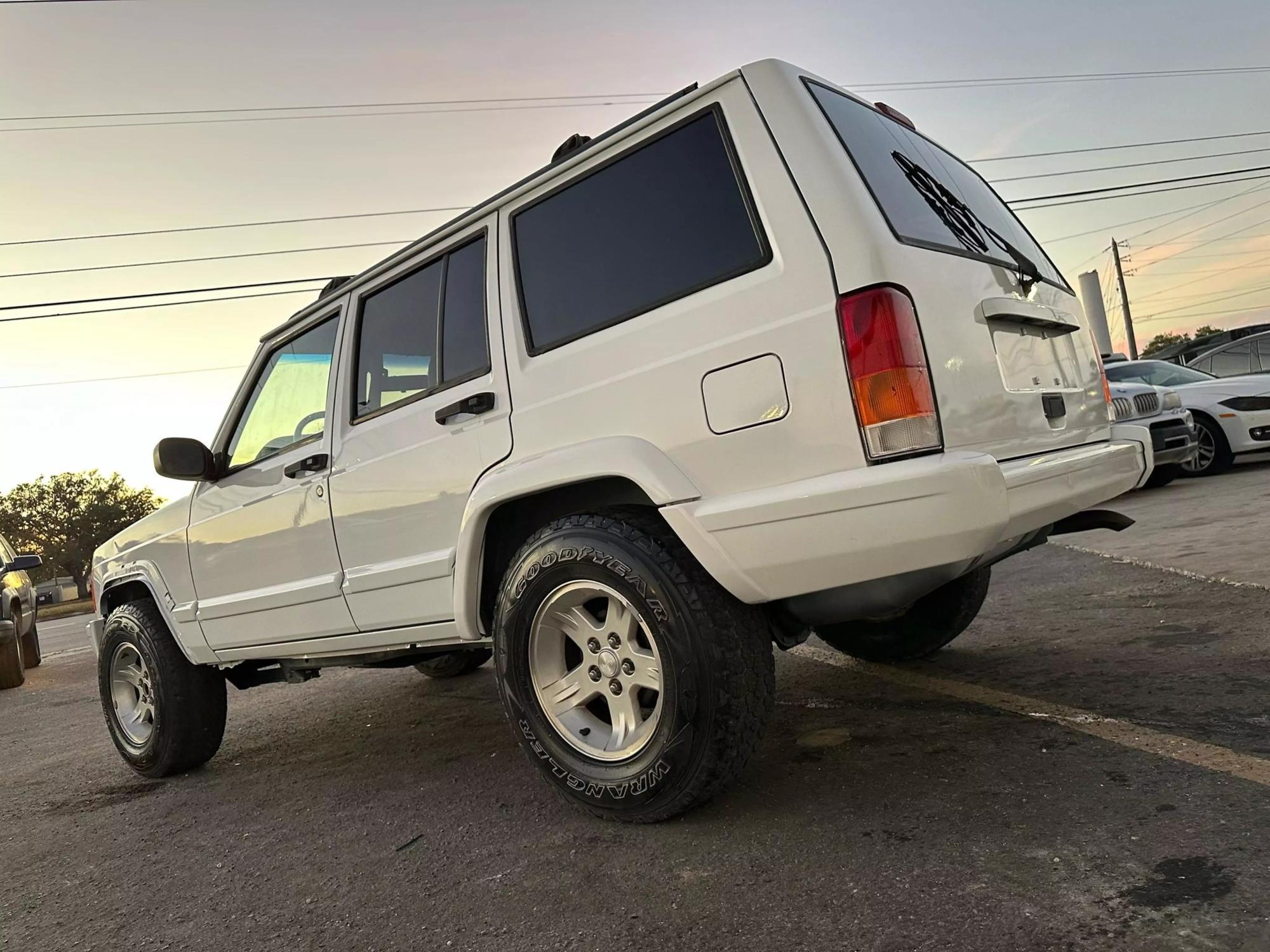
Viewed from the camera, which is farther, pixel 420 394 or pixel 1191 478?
pixel 1191 478

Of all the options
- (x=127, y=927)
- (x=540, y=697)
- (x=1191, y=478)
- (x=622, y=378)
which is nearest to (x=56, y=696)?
(x=127, y=927)

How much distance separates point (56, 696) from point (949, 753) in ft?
23.7

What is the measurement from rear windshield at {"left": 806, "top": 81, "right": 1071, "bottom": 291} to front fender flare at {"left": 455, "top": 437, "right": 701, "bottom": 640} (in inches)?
34.8

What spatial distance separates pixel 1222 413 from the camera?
1066 cm

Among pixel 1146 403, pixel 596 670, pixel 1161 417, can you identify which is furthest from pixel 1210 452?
pixel 596 670

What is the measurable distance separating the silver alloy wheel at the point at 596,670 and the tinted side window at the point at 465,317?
88 centimetres

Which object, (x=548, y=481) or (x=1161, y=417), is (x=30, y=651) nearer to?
(x=548, y=481)

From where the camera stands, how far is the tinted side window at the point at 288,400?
3906mm

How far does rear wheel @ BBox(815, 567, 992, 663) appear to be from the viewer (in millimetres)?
4117

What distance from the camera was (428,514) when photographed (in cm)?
323

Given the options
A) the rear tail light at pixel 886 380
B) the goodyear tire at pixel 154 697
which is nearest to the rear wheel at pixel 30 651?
the goodyear tire at pixel 154 697

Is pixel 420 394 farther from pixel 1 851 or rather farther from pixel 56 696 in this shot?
pixel 56 696

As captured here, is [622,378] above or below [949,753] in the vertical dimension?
above

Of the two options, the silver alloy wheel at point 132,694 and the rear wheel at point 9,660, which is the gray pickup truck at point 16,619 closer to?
the rear wheel at point 9,660
